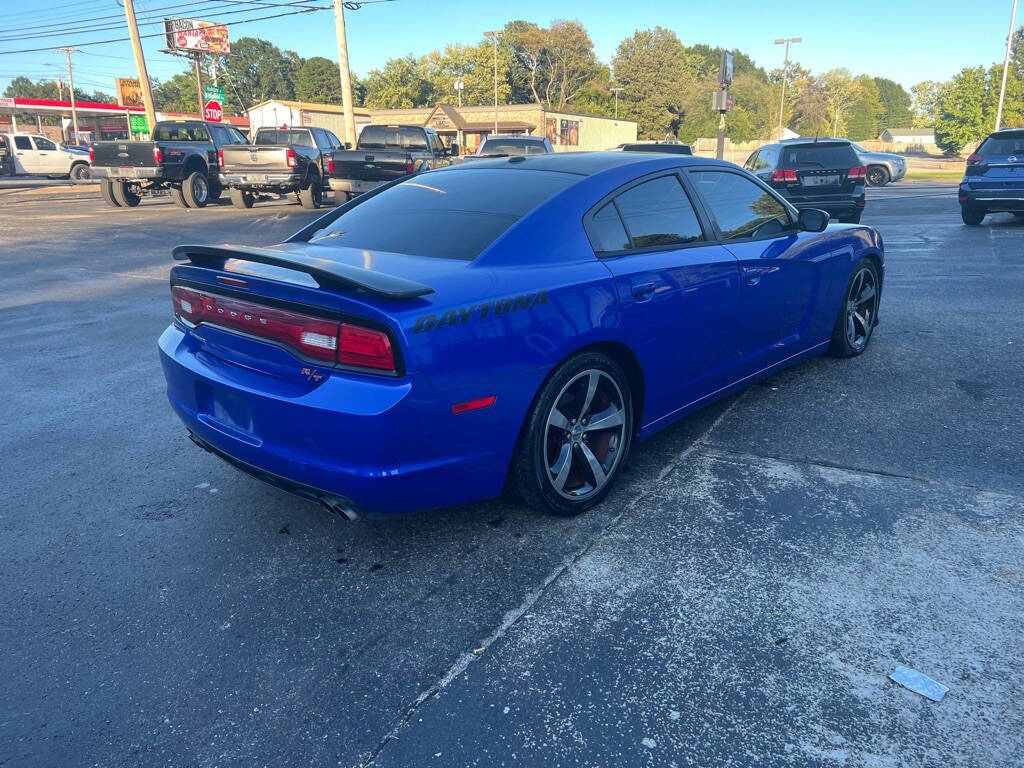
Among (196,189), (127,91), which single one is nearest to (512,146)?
(196,189)

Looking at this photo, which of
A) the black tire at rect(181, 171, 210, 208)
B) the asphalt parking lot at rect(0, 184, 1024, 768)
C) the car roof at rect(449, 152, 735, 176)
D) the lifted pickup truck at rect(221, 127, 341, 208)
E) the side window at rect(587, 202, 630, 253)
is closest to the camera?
the asphalt parking lot at rect(0, 184, 1024, 768)

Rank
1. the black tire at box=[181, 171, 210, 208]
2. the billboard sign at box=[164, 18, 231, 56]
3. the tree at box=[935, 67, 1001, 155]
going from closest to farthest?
the black tire at box=[181, 171, 210, 208], the billboard sign at box=[164, 18, 231, 56], the tree at box=[935, 67, 1001, 155]

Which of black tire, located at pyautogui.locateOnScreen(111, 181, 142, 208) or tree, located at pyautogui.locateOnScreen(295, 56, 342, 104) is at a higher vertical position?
tree, located at pyautogui.locateOnScreen(295, 56, 342, 104)

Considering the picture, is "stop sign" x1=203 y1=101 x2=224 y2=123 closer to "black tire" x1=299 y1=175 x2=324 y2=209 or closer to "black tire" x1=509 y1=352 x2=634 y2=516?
"black tire" x1=299 y1=175 x2=324 y2=209

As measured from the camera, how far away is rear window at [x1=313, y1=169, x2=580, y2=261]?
3398 mm

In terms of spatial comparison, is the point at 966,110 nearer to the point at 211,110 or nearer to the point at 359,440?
the point at 211,110

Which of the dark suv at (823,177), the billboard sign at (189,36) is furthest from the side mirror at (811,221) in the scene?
the billboard sign at (189,36)

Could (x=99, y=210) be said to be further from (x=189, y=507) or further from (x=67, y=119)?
(x=67, y=119)

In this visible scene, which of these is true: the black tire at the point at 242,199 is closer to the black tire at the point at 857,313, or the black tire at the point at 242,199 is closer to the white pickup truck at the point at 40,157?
the black tire at the point at 857,313

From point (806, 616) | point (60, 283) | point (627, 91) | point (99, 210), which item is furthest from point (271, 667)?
point (627, 91)

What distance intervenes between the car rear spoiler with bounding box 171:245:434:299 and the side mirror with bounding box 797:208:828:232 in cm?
310

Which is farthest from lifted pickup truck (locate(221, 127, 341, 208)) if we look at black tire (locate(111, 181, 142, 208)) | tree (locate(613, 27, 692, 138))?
tree (locate(613, 27, 692, 138))

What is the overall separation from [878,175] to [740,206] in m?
27.5

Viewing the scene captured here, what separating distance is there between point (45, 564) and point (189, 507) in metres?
0.63
